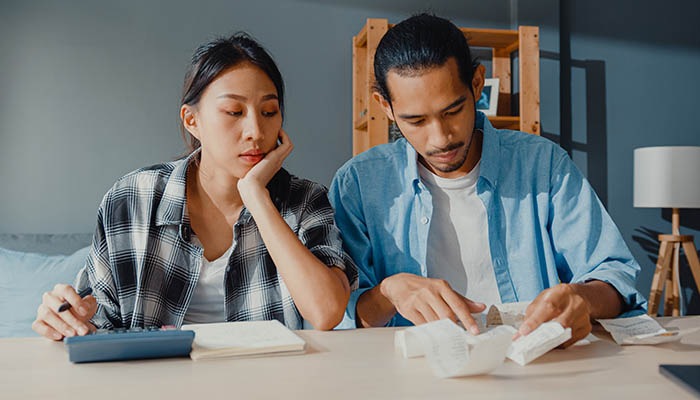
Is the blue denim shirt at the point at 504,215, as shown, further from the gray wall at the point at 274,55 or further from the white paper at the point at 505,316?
the gray wall at the point at 274,55

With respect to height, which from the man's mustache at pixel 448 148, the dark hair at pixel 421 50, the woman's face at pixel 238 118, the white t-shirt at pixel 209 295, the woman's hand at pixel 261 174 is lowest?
the white t-shirt at pixel 209 295

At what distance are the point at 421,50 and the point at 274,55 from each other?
197 centimetres

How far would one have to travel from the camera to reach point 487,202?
1.43 m

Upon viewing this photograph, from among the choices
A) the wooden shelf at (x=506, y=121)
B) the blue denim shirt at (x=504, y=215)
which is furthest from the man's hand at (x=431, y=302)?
the wooden shelf at (x=506, y=121)

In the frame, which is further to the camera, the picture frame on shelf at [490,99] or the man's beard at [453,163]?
the picture frame on shelf at [490,99]

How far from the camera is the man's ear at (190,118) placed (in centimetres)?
141

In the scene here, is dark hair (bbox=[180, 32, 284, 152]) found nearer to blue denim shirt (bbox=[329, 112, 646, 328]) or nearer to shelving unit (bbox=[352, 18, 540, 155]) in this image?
blue denim shirt (bbox=[329, 112, 646, 328])

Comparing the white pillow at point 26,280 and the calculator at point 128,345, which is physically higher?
the calculator at point 128,345

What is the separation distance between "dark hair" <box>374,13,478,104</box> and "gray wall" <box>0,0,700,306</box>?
6.00 ft

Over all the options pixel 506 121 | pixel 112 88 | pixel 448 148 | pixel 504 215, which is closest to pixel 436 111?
pixel 448 148

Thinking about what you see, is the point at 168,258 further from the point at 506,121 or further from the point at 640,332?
the point at 506,121

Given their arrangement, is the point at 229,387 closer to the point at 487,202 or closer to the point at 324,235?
the point at 324,235

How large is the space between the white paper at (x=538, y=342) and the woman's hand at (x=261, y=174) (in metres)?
0.65

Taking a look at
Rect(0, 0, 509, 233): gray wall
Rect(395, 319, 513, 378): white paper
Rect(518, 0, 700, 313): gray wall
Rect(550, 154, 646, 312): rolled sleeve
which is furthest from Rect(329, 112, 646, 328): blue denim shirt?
Rect(518, 0, 700, 313): gray wall
